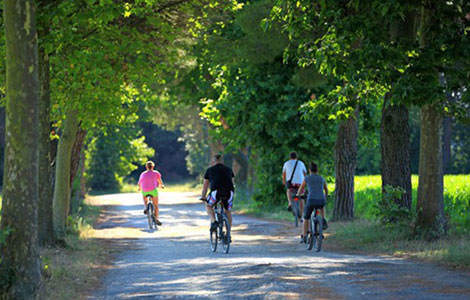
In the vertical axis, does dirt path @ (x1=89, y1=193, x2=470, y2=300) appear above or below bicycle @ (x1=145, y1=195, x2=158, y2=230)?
below

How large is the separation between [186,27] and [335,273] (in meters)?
9.39

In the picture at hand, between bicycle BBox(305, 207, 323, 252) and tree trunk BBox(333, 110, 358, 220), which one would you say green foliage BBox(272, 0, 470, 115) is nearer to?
bicycle BBox(305, 207, 323, 252)

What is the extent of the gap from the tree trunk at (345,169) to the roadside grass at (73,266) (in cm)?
788

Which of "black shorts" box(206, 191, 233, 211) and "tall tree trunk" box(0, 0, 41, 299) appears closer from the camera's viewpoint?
"tall tree trunk" box(0, 0, 41, 299)

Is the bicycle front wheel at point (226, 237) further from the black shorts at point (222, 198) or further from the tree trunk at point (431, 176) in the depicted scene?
the tree trunk at point (431, 176)

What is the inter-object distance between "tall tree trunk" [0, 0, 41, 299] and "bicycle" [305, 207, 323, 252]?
7352mm

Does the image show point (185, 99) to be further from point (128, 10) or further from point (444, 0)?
point (444, 0)

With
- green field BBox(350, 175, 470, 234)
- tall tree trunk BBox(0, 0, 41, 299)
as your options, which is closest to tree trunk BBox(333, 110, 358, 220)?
Answer: green field BBox(350, 175, 470, 234)

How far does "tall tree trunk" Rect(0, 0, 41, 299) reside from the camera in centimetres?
1034

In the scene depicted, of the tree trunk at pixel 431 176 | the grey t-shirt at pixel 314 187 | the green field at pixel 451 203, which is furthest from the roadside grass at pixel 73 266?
the tree trunk at pixel 431 176

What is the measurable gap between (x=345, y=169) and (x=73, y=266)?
41.7ft

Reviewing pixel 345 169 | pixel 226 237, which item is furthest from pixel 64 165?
pixel 345 169

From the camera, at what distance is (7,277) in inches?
408

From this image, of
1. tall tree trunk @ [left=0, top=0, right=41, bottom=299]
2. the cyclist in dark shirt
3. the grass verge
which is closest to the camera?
tall tree trunk @ [left=0, top=0, right=41, bottom=299]
